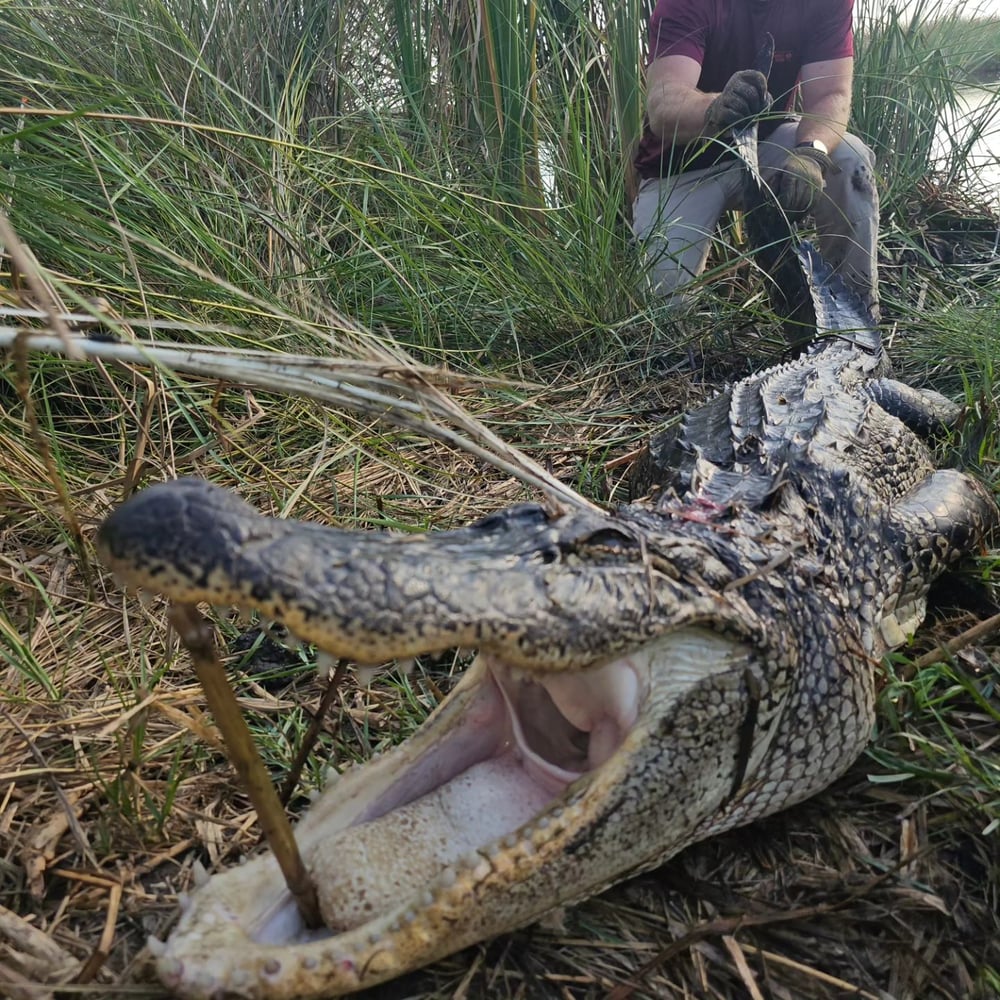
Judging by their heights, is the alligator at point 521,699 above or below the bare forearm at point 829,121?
below

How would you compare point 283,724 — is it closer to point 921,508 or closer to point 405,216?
point 921,508

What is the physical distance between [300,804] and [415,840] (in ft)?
1.44

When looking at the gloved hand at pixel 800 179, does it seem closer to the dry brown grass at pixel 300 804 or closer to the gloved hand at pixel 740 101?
the gloved hand at pixel 740 101

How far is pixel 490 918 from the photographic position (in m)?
1.34

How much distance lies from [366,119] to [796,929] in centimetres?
410

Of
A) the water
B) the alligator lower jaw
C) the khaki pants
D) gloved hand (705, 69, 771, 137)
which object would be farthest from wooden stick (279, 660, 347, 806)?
the water

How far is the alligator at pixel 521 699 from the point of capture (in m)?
1.19

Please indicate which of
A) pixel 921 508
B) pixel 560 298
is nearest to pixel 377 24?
pixel 560 298

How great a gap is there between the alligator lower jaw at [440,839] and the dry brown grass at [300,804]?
0.17m

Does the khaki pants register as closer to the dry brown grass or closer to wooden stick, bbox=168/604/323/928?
the dry brown grass

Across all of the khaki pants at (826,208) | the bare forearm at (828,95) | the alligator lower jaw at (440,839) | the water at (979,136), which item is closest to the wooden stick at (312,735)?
the alligator lower jaw at (440,839)

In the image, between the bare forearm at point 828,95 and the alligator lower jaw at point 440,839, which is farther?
the bare forearm at point 828,95

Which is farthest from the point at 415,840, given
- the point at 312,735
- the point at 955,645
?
the point at 955,645

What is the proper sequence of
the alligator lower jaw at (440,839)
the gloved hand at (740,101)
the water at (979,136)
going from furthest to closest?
the water at (979,136) < the gloved hand at (740,101) < the alligator lower jaw at (440,839)
